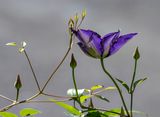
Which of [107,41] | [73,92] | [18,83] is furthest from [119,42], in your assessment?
[18,83]

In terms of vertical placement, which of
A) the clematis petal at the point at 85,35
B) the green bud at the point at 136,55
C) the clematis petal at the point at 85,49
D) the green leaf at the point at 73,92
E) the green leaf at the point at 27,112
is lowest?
the green leaf at the point at 27,112

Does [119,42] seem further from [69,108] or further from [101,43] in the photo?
[69,108]

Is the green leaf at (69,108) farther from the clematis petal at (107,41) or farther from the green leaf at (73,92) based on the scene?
the clematis petal at (107,41)

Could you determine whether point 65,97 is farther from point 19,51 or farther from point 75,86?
point 19,51

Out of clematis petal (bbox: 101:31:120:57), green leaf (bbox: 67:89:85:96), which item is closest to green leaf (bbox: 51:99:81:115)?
green leaf (bbox: 67:89:85:96)

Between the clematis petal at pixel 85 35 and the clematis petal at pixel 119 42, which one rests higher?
the clematis petal at pixel 85 35

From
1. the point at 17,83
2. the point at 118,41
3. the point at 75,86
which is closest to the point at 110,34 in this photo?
the point at 118,41

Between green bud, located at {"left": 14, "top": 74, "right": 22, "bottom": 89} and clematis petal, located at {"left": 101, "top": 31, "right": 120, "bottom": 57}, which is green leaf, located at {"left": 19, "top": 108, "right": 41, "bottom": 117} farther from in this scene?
clematis petal, located at {"left": 101, "top": 31, "right": 120, "bottom": 57}

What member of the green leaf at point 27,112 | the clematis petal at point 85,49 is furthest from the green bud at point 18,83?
the clematis petal at point 85,49
